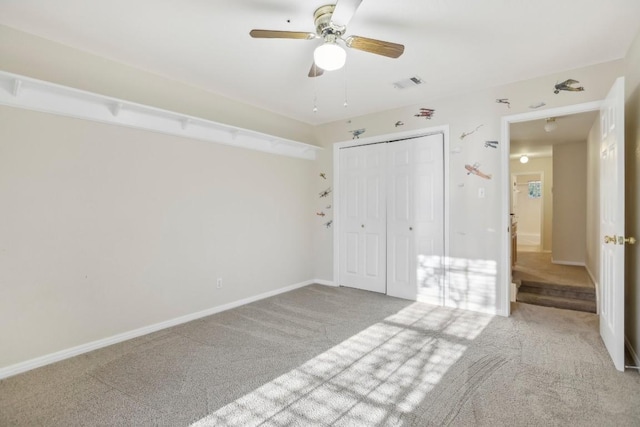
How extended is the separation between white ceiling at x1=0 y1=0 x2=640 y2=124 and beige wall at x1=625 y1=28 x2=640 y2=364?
0.91 ft

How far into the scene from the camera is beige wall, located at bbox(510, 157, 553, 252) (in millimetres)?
7719

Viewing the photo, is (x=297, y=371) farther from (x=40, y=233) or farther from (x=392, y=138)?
(x=392, y=138)

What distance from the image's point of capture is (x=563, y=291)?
4.61m

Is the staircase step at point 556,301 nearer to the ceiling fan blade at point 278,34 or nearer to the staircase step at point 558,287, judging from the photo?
the staircase step at point 558,287

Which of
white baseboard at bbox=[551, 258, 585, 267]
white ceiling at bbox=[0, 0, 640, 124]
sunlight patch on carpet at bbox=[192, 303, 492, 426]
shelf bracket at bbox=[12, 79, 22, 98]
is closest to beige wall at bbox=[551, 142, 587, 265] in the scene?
white baseboard at bbox=[551, 258, 585, 267]

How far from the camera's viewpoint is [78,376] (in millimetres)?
2348

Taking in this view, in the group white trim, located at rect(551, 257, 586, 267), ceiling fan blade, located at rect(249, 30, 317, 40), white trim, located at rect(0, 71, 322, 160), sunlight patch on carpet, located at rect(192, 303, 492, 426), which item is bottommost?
sunlight patch on carpet, located at rect(192, 303, 492, 426)

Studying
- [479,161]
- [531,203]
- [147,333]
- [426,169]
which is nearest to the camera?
[147,333]

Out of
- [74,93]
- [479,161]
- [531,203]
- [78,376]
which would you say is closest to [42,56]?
[74,93]

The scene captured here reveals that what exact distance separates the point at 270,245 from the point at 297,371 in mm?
2248

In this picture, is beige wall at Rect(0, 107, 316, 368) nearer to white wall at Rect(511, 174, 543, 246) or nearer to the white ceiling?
the white ceiling

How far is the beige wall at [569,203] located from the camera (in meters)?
6.26

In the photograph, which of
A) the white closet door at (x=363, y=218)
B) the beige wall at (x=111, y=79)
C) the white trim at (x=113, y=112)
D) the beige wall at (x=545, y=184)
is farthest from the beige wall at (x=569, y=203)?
the beige wall at (x=111, y=79)

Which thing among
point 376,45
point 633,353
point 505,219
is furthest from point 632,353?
point 376,45
